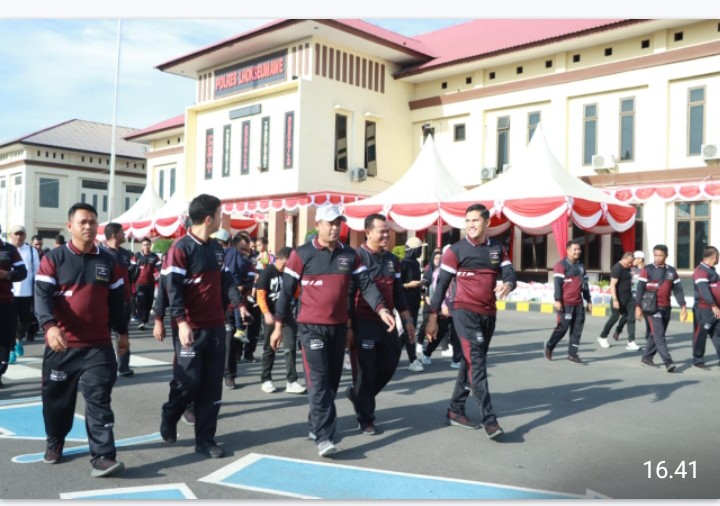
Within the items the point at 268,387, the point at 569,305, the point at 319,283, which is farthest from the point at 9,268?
the point at 569,305

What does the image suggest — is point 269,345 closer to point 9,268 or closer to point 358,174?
point 9,268

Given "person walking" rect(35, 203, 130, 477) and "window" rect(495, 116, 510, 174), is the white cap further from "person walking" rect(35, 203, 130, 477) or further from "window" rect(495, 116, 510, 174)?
"window" rect(495, 116, 510, 174)

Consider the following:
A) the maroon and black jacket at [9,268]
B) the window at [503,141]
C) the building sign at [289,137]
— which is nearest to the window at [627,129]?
the window at [503,141]

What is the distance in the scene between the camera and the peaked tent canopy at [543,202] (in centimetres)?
1809

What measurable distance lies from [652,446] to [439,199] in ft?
50.9

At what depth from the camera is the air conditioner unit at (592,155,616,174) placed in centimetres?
2380

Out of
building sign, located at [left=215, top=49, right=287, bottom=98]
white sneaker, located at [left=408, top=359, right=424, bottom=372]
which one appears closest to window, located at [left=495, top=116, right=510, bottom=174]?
building sign, located at [left=215, top=49, right=287, bottom=98]

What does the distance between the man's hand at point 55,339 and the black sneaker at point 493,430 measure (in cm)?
337

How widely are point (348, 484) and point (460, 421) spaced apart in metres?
1.89

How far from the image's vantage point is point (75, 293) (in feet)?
16.6

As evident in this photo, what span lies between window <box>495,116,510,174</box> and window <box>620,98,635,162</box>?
4452 mm

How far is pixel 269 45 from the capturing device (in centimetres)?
2836

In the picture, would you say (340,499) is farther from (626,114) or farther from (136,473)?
(626,114)

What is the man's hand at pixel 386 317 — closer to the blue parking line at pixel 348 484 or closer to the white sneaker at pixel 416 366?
the blue parking line at pixel 348 484
